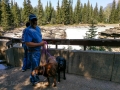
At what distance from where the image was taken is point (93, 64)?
4508 mm

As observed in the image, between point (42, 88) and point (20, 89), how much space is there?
0.65 metres

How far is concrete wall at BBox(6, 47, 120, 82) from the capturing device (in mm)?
4242

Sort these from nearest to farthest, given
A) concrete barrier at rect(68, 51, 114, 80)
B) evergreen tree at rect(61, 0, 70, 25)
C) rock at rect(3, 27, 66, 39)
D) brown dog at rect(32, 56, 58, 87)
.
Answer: brown dog at rect(32, 56, 58, 87) → concrete barrier at rect(68, 51, 114, 80) → rock at rect(3, 27, 66, 39) → evergreen tree at rect(61, 0, 70, 25)

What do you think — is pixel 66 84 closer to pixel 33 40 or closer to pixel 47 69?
pixel 47 69

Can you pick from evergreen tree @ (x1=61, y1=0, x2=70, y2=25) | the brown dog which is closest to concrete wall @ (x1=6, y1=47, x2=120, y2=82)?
the brown dog

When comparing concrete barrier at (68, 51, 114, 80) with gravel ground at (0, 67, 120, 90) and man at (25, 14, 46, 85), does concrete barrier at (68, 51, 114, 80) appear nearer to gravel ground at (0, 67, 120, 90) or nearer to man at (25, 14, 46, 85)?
gravel ground at (0, 67, 120, 90)

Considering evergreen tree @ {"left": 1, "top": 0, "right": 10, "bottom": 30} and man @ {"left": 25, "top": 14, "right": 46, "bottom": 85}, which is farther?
evergreen tree @ {"left": 1, "top": 0, "right": 10, "bottom": 30}

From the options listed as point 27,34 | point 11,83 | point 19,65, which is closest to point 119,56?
point 27,34

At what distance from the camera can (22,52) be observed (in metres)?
5.77

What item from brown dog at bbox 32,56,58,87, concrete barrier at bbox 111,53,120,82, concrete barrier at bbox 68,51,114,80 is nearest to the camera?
brown dog at bbox 32,56,58,87

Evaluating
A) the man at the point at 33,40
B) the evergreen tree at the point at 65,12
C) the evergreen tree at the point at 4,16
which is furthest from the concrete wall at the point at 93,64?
the evergreen tree at the point at 65,12

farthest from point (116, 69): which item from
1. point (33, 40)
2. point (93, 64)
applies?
point (33, 40)

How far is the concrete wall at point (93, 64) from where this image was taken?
13.9 ft

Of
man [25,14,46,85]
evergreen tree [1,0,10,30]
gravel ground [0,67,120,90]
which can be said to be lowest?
gravel ground [0,67,120,90]
